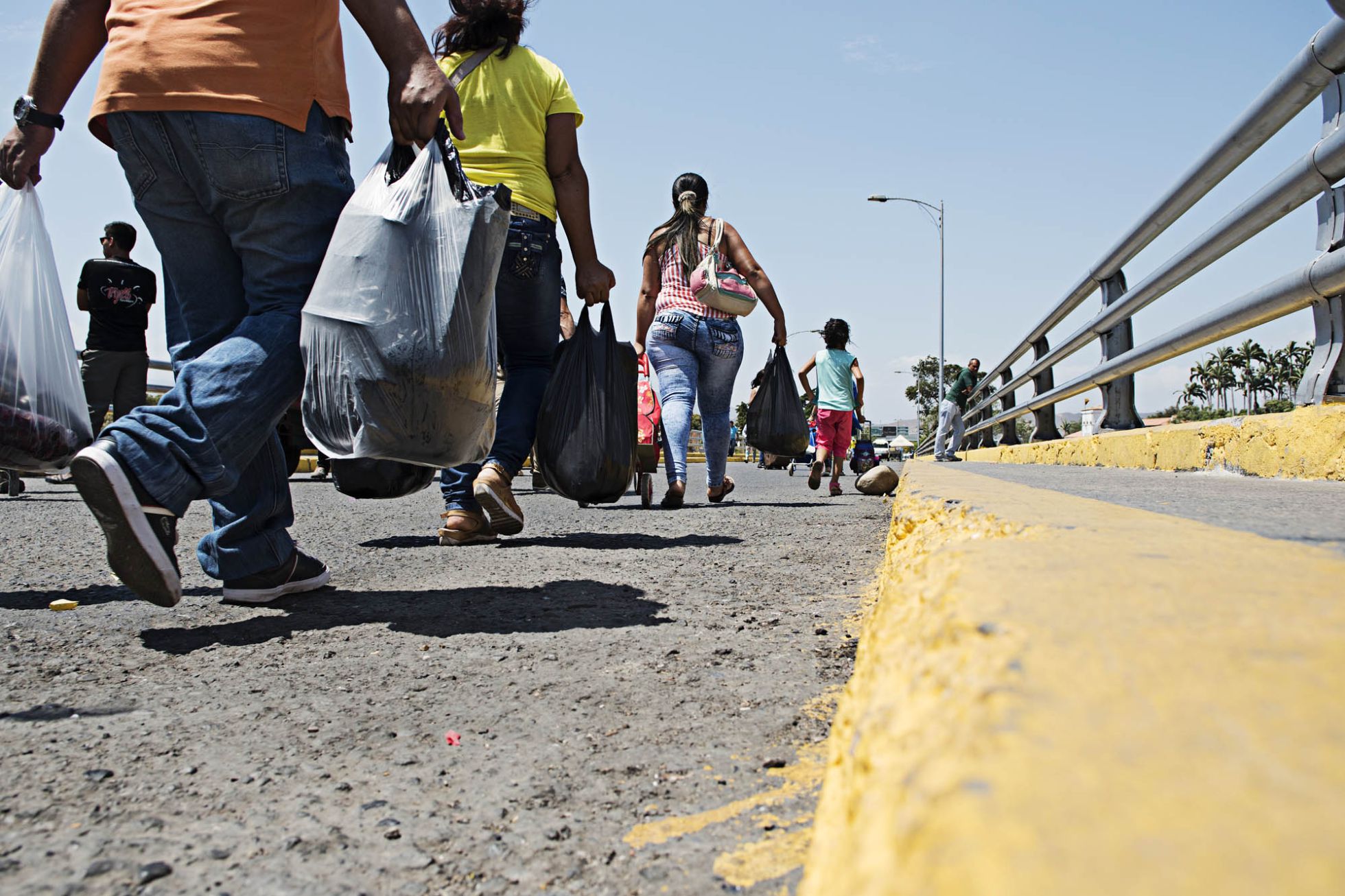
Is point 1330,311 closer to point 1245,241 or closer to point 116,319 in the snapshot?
point 1245,241

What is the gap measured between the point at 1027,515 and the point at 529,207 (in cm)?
292

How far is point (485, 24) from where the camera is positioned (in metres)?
3.75

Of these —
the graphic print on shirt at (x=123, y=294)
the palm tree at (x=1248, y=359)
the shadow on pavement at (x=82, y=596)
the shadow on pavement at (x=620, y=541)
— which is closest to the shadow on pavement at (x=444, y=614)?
the shadow on pavement at (x=82, y=596)

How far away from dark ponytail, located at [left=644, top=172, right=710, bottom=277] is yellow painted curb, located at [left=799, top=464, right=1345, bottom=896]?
5477 millimetres

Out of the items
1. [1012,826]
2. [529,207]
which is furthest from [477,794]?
[529,207]

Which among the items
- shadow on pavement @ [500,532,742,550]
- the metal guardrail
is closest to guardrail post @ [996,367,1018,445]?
the metal guardrail

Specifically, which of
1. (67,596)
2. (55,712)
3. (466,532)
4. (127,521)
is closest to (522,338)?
(466,532)

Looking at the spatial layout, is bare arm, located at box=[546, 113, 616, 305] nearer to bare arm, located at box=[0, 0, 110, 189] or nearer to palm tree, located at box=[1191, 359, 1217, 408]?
bare arm, located at box=[0, 0, 110, 189]

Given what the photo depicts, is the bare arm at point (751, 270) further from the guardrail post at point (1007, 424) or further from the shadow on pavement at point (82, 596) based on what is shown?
the shadow on pavement at point (82, 596)

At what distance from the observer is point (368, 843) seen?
1029 mm

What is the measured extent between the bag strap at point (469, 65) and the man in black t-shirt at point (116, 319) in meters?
3.56

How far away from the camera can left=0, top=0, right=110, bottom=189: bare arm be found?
243 centimetres

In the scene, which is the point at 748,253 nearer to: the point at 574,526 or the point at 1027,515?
the point at 574,526

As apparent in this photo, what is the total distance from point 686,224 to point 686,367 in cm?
96
